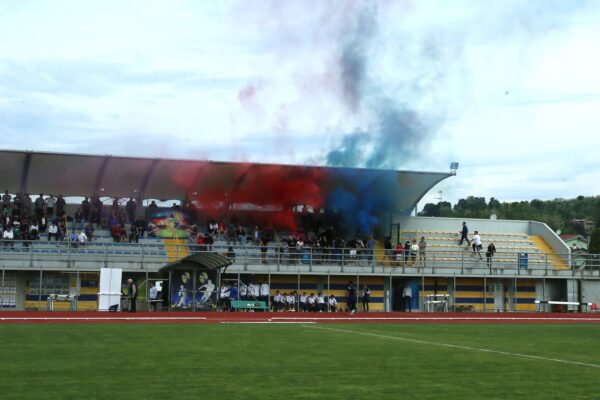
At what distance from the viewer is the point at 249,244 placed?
45.4 m

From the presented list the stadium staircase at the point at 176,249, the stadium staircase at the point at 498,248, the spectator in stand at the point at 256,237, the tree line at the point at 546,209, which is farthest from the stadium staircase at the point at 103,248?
the tree line at the point at 546,209

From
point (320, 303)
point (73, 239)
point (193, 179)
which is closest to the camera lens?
point (320, 303)

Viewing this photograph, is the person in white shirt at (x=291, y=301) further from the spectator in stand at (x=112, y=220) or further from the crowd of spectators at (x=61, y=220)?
the spectator in stand at (x=112, y=220)

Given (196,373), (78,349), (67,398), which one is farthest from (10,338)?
(67,398)

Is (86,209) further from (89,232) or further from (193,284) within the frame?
(193,284)

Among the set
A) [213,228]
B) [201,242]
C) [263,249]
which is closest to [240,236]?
[213,228]

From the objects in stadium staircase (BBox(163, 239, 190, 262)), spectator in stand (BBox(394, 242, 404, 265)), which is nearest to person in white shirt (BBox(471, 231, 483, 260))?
spectator in stand (BBox(394, 242, 404, 265))

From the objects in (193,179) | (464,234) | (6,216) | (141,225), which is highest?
(193,179)

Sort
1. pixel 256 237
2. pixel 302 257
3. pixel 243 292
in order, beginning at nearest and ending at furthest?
pixel 243 292, pixel 302 257, pixel 256 237

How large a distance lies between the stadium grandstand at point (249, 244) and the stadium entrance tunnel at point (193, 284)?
6 centimetres

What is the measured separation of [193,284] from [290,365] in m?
24.1

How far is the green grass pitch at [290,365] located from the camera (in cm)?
1136

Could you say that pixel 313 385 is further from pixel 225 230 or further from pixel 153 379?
pixel 225 230

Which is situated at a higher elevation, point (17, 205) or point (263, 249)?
point (17, 205)
